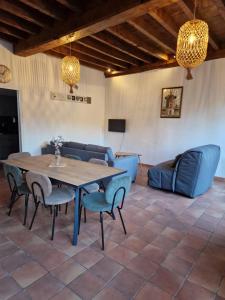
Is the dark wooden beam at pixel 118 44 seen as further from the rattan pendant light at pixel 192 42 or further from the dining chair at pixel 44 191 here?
the dining chair at pixel 44 191

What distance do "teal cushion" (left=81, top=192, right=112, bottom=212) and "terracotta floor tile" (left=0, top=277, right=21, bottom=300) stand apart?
35.1 inches

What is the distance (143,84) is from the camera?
584 cm

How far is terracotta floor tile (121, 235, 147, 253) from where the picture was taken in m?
2.11

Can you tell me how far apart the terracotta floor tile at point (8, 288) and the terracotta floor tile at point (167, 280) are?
112cm

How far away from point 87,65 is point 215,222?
551 centimetres

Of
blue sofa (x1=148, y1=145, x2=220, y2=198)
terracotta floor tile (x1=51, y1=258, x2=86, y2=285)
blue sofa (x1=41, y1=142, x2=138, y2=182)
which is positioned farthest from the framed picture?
terracotta floor tile (x1=51, y1=258, x2=86, y2=285)

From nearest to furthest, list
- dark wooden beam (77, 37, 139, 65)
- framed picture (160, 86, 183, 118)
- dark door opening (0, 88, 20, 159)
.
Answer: dark wooden beam (77, 37, 139, 65), framed picture (160, 86, 183, 118), dark door opening (0, 88, 20, 159)

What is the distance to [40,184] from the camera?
2.09 metres

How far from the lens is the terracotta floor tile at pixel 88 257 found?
187 centimetres

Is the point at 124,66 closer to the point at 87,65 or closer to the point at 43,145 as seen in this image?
the point at 87,65

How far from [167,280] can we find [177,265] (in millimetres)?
235

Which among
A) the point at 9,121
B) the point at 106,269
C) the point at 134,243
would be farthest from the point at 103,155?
the point at 9,121

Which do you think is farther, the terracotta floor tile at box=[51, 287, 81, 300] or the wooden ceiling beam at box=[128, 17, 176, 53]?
the wooden ceiling beam at box=[128, 17, 176, 53]

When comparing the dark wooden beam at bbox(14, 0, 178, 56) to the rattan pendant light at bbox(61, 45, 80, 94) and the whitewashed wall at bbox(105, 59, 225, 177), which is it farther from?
the whitewashed wall at bbox(105, 59, 225, 177)
